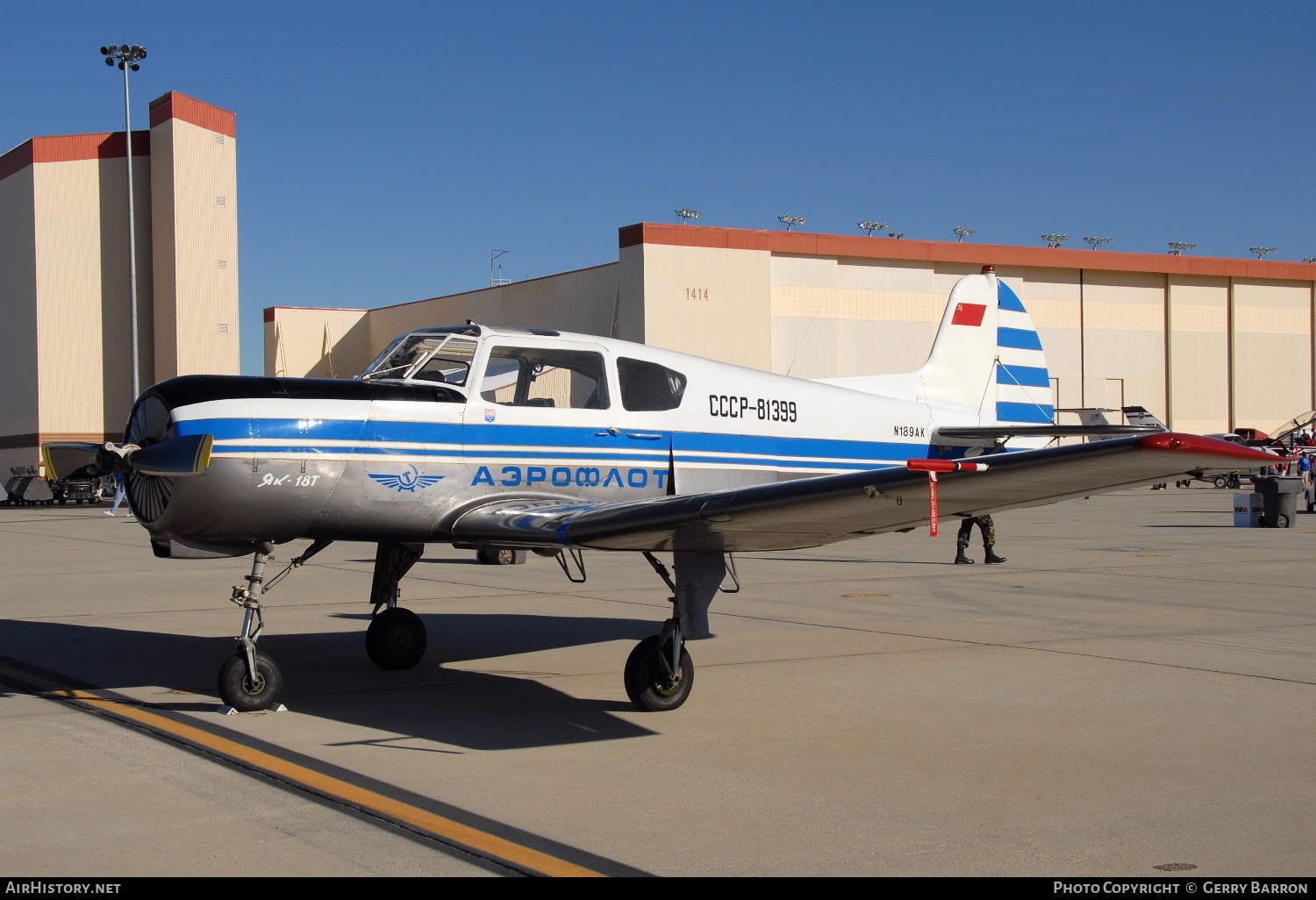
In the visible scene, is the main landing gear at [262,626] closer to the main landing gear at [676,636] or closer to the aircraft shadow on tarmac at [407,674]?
the aircraft shadow on tarmac at [407,674]

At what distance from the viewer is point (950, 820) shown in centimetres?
477

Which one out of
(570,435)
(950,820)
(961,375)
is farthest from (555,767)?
(961,375)

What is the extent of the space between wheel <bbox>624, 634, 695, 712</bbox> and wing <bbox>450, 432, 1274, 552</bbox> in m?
0.67

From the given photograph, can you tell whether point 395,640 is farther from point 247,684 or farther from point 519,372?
point 519,372

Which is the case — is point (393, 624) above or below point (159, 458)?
below

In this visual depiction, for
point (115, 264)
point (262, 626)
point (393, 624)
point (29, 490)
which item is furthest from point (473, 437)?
point (115, 264)

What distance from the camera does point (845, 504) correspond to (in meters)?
5.74

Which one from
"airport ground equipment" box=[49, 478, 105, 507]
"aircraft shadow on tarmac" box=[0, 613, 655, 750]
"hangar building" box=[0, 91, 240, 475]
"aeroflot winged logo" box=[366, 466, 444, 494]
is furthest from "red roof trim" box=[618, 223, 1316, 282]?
"aeroflot winged logo" box=[366, 466, 444, 494]

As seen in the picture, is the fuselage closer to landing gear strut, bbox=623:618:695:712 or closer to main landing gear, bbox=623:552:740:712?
main landing gear, bbox=623:552:740:712

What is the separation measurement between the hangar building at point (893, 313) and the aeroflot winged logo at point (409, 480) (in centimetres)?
3730

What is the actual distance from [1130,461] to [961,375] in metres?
6.60

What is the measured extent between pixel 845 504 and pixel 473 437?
269 cm

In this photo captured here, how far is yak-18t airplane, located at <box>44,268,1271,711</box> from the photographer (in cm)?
579
